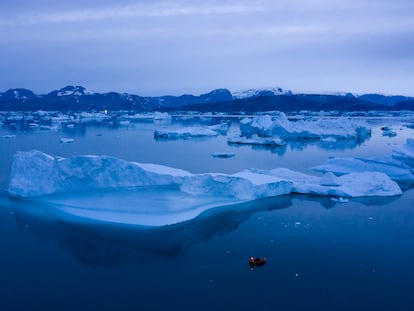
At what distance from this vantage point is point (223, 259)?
573cm

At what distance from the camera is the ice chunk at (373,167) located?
11516 mm

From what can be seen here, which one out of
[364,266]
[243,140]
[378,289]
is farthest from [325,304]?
[243,140]

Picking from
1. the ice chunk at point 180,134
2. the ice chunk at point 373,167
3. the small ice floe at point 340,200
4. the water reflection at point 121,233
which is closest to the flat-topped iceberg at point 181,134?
the ice chunk at point 180,134

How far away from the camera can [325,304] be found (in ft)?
14.9

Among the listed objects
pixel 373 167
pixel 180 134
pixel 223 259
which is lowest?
pixel 223 259

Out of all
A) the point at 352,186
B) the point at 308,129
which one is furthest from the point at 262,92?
the point at 352,186

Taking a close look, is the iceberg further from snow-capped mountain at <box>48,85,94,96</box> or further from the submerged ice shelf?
snow-capped mountain at <box>48,85,94,96</box>

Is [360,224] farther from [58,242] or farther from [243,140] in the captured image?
[243,140]

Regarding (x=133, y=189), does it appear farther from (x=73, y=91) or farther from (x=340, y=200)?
Answer: (x=73, y=91)

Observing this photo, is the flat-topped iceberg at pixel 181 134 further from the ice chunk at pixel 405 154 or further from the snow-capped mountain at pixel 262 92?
the snow-capped mountain at pixel 262 92

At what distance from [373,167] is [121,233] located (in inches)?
324

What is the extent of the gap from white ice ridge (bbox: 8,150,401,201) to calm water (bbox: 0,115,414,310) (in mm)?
368

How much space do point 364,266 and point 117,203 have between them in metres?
4.34

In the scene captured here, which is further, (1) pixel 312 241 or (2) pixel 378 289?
(1) pixel 312 241
